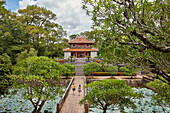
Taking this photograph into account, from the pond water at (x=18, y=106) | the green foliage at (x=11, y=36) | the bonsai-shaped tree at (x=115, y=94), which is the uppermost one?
the green foliage at (x=11, y=36)

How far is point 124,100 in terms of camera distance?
553 centimetres

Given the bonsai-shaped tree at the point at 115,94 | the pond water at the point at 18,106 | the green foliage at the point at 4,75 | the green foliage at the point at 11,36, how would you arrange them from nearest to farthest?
the bonsai-shaped tree at the point at 115,94 → the green foliage at the point at 4,75 → the pond water at the point at 18,106 → the green foliage at the point at 11,36

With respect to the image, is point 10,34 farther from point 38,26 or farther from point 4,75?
point 4,75

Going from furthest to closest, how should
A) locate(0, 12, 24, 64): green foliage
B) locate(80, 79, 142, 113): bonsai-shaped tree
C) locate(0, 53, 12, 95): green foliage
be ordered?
locate(0, 12, 24, 64): green foliage → locate(0, 53, 12, 95): green foliage → locate(80, 79, 142, 113): bonsai-shaped tree

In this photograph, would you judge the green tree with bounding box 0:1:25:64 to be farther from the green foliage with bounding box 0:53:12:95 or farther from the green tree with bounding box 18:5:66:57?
the green foliage with bounding box 0:53:12:95

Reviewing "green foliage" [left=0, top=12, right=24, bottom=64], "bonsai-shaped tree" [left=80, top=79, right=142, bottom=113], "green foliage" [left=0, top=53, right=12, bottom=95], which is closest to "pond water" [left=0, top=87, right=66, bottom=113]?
"green foliage" [left=0, top=53, right=12, bottom=95]

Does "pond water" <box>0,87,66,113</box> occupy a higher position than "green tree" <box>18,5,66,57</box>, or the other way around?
"green tree" <box>18,5,66,57</box>

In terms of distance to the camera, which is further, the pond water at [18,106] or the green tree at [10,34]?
the green tree at [10,34]

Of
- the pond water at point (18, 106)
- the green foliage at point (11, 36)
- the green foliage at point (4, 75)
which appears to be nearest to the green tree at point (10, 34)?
the green foliage at point (11, 36)

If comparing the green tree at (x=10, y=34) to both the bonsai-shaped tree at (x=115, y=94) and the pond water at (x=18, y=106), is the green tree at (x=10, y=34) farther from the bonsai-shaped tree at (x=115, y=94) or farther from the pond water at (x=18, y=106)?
the bonsai-shaped tree at (x=115, y=94)

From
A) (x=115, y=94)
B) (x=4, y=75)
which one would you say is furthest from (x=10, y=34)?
(x=115, y=94)

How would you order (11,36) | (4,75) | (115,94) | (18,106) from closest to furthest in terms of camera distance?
(115,94) → (4,75) → (18,106) → (11,36)

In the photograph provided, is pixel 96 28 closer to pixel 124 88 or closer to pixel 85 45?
pixel 124 88

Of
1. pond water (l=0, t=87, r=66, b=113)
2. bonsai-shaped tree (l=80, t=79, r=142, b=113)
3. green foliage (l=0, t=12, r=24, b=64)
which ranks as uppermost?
green foliage (l=0, t=12, r=24, b=64)
